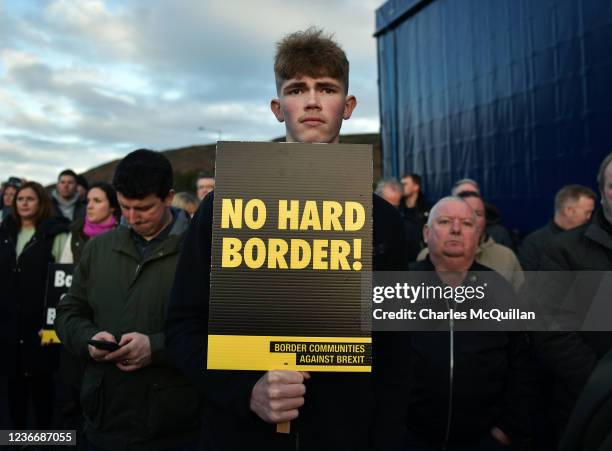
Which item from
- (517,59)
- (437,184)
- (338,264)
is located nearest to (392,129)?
(437,184)

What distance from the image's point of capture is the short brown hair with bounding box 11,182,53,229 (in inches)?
164

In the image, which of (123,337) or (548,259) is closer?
(123,337)

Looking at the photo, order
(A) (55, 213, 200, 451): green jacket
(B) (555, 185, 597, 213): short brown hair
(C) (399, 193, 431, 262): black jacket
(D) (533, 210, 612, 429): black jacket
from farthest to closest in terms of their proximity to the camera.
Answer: (C) (399, 193, 431, 262): black jacket
(B) (555, 185, 597, 213): short brown hair
(D) (533, 210, 612, 429): black jacket
(A) (55, 213, 200, 451): green jacket

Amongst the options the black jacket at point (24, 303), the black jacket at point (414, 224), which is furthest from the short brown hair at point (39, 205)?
the black jacket at point (414, 224)

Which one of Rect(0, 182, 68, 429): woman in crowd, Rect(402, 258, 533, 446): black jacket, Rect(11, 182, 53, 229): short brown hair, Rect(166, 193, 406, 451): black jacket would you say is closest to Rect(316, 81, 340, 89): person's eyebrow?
Rect(166, 193, 406, 451): black jacket

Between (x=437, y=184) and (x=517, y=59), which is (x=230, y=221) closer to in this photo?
(x=517, y=59)

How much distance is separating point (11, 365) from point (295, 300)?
11.3ft

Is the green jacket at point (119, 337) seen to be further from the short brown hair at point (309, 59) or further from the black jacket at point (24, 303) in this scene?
the black jacket at point (24, 303)

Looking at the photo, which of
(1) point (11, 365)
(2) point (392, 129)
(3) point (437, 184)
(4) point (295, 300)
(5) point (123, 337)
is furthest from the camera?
(2) point (392, 129)

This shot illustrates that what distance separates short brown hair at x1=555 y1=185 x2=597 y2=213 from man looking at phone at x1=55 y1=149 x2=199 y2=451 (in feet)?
10.5

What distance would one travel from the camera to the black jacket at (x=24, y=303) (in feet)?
13.0

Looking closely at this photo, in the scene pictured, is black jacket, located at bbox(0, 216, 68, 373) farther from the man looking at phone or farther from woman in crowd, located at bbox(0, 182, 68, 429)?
the man looking at phone

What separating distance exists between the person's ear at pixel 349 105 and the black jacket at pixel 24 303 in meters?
3.13

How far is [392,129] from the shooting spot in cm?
913
